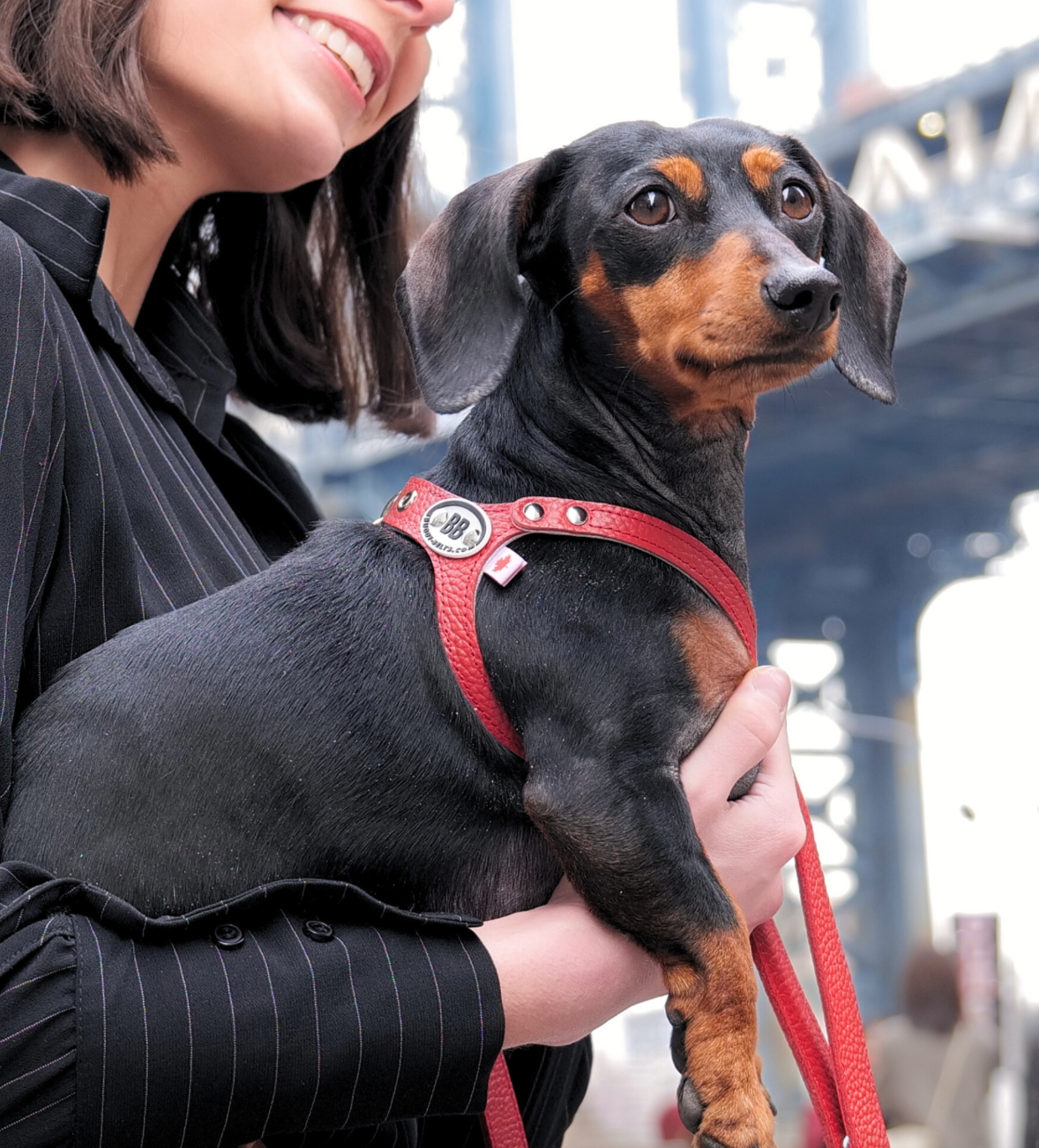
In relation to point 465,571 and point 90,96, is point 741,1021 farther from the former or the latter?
point 90,96

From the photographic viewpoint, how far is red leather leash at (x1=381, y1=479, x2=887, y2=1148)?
4.15ft

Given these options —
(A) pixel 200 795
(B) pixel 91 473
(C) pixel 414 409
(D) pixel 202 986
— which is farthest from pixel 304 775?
(C) pixel 414 409

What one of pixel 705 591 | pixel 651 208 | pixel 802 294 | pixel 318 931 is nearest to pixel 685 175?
pixel 651 208

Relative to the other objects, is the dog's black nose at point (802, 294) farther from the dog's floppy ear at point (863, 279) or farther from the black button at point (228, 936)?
the black button at point (228, 936)

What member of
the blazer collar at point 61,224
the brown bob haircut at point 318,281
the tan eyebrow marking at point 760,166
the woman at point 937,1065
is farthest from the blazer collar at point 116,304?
the woman at point 937,1065

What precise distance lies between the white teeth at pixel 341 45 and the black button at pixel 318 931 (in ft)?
3.33

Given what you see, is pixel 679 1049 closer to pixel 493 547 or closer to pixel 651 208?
pixel 493 547

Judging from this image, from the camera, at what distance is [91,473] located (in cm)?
129

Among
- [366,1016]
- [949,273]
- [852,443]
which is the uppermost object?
[366,1016]

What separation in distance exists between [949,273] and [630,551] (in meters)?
12.3

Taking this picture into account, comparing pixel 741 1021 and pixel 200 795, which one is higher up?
pixel 200 795

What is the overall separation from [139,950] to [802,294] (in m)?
0.80

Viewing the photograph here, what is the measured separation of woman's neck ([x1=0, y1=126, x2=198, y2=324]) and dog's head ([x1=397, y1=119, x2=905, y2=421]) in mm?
389

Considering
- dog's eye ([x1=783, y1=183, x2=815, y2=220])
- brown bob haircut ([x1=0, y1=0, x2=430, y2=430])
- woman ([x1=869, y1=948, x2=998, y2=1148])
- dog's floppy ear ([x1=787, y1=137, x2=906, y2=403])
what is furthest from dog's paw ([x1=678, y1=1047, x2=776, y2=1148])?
woman ([x1=869, y1=948, x2=998, y2=1148])
